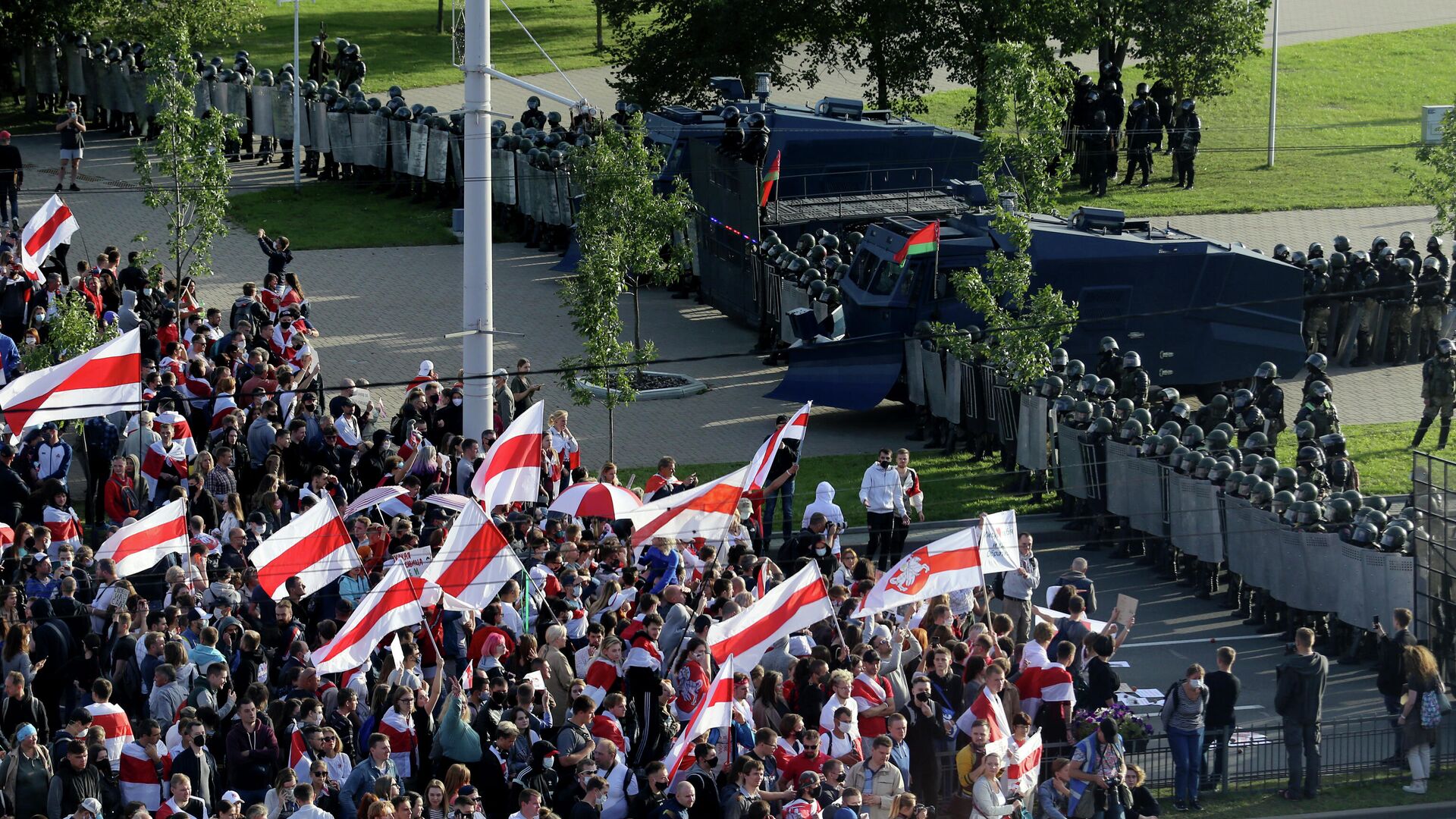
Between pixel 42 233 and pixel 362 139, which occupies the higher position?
pixel 362 139

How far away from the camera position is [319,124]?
135 feet

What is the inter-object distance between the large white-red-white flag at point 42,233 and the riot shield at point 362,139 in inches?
500

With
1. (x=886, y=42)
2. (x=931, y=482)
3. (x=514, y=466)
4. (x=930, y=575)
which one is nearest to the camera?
(x=930, y=575)

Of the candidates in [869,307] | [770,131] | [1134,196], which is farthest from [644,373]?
[1134,196]

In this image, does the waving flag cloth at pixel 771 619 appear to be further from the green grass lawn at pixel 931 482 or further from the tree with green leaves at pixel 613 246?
the tree with green leaves at pixel 613 246

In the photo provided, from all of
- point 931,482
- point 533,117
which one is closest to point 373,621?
point 931,482

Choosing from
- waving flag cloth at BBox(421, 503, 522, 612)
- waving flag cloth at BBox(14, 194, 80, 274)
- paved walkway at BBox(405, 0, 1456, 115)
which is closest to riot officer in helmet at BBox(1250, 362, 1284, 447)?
waving flag cloth at BBox(421, 503, 522, 612)

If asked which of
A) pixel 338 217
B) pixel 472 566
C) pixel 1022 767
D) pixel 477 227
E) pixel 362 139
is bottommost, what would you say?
pixel 1022 767

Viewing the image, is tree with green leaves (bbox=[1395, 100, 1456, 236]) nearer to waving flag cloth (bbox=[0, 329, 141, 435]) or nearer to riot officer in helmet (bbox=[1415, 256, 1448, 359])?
riot officer in helmet (bbox=[1415, 256, 1448, 359])

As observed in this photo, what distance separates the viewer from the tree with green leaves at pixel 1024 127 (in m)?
30.3

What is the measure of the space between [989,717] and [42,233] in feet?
51.3

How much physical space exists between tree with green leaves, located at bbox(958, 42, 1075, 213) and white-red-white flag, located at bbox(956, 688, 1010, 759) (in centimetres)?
1353

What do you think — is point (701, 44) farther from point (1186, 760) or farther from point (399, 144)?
point (1186, 760)

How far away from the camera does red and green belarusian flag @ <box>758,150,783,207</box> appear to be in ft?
111
